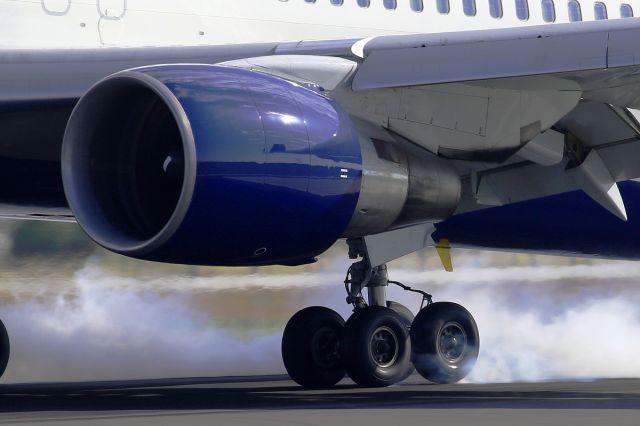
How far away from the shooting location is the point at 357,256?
13789mm

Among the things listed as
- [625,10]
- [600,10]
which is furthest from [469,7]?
[625,10]

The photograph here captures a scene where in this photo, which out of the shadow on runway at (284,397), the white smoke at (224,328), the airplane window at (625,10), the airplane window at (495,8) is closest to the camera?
the shadow on runway at (284,397)

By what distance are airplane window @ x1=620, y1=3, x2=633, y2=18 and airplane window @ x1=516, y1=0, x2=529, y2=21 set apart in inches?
42.6

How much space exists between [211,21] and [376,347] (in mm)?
→ 2780

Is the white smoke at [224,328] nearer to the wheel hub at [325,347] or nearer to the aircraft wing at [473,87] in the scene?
the wheel hub at [325,347]

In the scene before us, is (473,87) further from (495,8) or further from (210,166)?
(495,8)

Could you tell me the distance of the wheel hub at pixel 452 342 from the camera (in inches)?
540

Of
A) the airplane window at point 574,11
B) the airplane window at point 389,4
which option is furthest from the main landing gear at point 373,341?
the airplane window at point 574,11

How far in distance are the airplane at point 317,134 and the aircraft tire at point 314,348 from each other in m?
0.02

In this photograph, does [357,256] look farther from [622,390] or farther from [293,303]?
[293,303]

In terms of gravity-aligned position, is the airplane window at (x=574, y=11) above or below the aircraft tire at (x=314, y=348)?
above

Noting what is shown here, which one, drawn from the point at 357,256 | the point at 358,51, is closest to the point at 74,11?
the point at 358,51

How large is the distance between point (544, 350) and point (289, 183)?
646cm

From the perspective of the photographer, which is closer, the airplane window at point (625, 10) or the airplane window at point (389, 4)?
the airplane window at point (389, 4)
